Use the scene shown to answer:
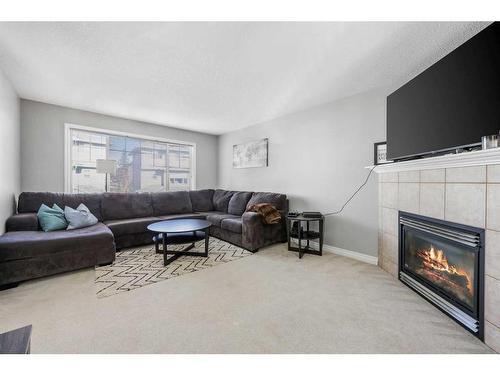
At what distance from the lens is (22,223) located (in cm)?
264

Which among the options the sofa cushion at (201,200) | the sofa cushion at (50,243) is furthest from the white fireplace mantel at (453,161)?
the sofa cushion at (201,200)

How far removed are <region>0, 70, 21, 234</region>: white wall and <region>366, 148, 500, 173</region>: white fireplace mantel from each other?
176 inches

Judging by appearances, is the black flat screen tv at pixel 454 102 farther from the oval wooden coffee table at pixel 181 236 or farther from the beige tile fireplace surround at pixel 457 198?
the oval wooden coffee table at pixel 181 236

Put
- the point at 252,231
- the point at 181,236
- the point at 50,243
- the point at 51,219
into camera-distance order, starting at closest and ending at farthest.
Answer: the point at 50,243, the point at 51,219, the point at 181,236, the point at 252,231

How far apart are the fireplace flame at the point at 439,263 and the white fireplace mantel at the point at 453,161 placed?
77 cm

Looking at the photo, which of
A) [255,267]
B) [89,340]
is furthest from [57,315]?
[255,267]

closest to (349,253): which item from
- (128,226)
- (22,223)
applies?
(128,226)

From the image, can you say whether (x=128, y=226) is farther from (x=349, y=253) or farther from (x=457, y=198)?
(x=457, y=198)

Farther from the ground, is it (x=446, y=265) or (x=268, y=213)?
(x=268, y=213)

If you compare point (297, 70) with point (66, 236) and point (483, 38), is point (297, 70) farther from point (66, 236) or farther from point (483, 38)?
point (66, 236)

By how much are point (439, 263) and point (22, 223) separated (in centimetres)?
467

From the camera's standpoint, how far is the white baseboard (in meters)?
2.74

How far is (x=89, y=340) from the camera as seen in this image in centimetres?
136
